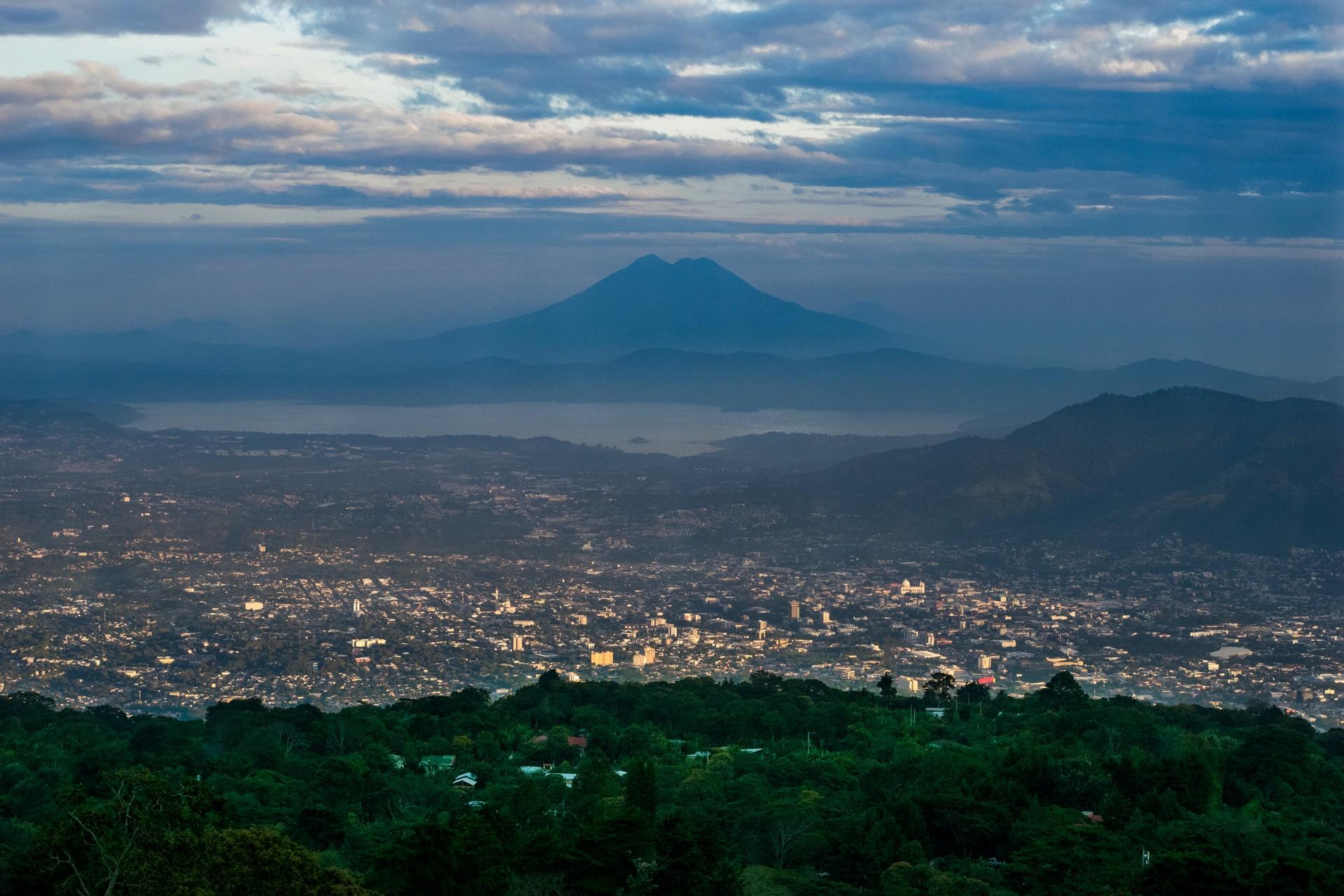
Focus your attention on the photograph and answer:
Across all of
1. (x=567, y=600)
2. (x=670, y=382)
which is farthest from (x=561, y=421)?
(x=567, y=600)

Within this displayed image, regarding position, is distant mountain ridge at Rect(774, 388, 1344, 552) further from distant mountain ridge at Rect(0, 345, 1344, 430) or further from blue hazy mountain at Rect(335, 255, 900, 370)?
blue hazy mountain at Rect(335, 255, 900, 370)

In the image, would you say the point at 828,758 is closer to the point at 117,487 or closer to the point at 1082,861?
the point at 1082,861

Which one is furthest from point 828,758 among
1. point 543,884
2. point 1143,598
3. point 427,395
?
point 427,395

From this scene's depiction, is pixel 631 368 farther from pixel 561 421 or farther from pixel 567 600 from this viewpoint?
pixel 567 600

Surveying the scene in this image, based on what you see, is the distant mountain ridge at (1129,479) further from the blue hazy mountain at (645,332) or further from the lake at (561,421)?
the blue hazy mountain at (645,332)

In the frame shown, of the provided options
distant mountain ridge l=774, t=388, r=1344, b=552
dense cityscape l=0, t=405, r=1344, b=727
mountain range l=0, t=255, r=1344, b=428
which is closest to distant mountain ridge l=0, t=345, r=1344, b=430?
mountain range l=0, t=255, r=1344, b=428

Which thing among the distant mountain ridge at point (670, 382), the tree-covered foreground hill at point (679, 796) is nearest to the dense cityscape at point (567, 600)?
the tree-covered foreground hill at point (679, 796)
